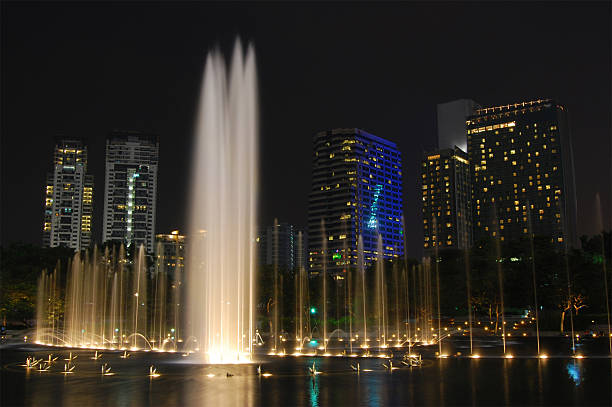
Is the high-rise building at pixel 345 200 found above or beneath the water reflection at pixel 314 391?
above

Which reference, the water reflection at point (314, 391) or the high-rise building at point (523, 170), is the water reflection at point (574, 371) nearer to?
the water reflection at point (314, 391)

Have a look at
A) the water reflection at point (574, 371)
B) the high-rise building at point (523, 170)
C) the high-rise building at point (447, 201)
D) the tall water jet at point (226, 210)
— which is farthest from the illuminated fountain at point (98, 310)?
the high-rise building at point (447, 201)

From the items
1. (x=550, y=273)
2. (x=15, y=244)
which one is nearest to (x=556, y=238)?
(x=550, y=273)

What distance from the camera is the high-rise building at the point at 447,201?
185 m

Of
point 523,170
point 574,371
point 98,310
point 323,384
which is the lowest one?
point 574,371

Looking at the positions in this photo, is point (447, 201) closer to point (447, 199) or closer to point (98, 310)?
point (447, 199)

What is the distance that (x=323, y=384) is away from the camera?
15.9 metres

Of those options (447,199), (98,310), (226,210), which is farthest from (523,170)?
(226,210)

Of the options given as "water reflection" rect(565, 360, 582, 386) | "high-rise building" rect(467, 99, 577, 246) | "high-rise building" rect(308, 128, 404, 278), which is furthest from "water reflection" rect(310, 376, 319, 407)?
"high-rise building" rect(308, 128, 404, 278)

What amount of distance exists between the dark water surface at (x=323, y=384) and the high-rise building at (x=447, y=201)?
167 m

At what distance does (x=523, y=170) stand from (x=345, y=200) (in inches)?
2225

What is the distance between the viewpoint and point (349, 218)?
17612 cm

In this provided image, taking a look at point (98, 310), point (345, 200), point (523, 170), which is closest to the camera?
point (98, 310)

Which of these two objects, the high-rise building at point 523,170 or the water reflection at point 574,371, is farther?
the high-rise building at point 523,170
